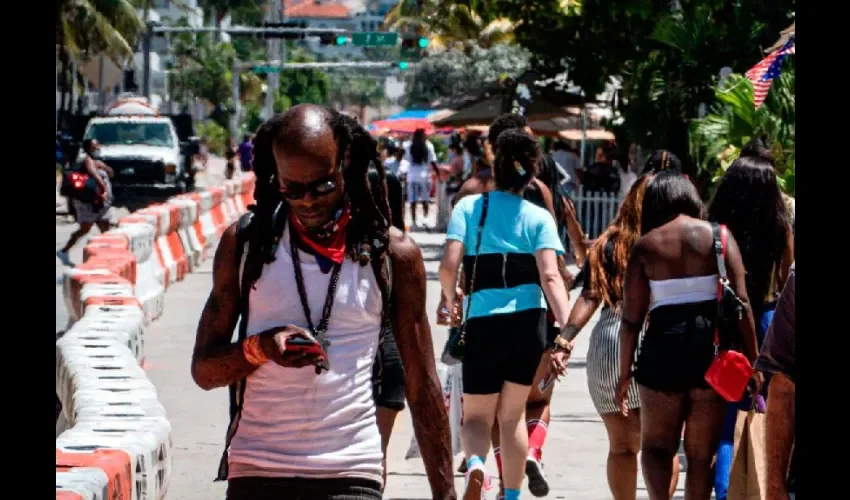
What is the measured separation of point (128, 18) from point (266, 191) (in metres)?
52.1

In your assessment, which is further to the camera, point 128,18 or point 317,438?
point 128,18

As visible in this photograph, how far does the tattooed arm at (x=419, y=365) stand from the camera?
4.42 metres

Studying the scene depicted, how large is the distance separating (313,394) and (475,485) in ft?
10.6

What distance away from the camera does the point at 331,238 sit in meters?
4.34

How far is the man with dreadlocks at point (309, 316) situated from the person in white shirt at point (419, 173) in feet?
91.3

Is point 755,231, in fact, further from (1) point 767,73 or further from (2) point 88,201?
(2) point 88,201

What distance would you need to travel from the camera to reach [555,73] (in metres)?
25.1

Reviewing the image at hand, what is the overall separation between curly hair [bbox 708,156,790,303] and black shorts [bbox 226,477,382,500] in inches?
127

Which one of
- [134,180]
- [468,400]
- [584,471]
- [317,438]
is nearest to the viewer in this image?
[317,438]

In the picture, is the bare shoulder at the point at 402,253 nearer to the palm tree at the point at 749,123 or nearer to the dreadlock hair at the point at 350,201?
the dreadlock hair at the point at 350,201

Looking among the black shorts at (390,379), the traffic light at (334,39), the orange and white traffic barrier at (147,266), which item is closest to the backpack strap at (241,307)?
the black shorts at (390,379)
